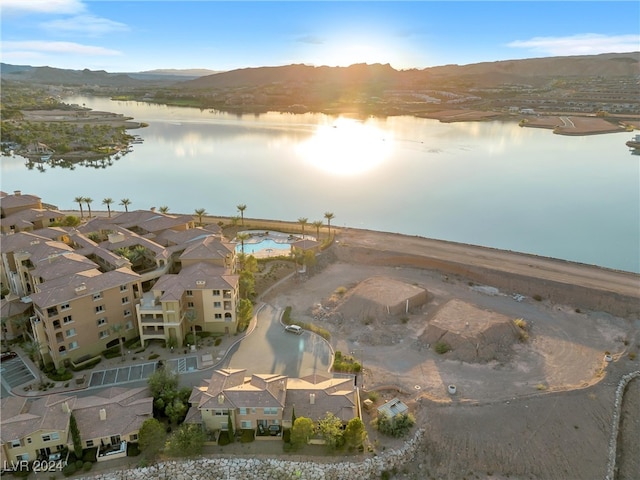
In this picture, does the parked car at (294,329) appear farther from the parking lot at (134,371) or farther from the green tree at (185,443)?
the green tree at (185,443)

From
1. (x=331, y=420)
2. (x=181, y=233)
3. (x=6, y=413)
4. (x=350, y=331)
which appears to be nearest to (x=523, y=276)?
(x=350, y=331)

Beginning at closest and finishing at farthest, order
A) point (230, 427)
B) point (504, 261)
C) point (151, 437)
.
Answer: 1. point (151, 437)
2. point (230, 427)
3. point (504, 261)

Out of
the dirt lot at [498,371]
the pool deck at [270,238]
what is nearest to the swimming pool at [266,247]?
the pool deck at [270,238]

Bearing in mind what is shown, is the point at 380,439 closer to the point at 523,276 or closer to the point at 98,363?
the point at 98,363

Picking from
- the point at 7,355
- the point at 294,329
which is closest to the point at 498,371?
the point at 294,329

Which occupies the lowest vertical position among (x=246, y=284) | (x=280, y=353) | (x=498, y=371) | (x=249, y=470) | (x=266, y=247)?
(x=249, y=470)

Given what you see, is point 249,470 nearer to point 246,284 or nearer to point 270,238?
point 246,284
